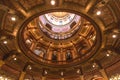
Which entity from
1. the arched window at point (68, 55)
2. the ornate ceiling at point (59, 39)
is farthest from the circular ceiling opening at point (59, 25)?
the arched window at point (68, 55)

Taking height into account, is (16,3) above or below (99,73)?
above

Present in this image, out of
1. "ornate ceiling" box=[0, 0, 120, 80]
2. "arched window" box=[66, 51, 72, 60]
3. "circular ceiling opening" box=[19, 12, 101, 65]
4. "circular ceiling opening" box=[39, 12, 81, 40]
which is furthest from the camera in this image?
"circular ceiling opening" box=[39, 12, 81, 40]

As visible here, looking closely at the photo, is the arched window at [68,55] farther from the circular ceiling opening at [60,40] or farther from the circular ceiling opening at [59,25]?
the circular ceiling opening at [59,25]

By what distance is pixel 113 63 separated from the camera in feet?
69.8

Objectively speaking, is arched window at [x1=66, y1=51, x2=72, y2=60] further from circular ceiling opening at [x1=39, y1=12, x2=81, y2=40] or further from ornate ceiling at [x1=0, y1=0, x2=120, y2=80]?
circular ceiling opening at [x1=39, y1=12, x2=81, y2=40]

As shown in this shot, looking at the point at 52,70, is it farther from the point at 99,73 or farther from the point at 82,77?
the point at 99,73

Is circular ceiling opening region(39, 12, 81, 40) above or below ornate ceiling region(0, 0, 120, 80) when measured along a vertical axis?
above

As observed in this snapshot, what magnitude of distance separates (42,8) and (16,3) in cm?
213

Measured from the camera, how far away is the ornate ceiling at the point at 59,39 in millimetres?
16969

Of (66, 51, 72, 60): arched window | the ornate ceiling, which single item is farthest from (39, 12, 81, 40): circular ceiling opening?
(66, 51, 72, 60): arched window

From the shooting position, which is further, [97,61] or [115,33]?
[97,61]

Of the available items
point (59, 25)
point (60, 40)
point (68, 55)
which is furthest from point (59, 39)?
point (59, 25)

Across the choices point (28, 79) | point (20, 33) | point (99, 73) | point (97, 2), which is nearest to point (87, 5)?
point (97, 2)

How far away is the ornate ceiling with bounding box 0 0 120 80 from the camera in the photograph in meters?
17.0
